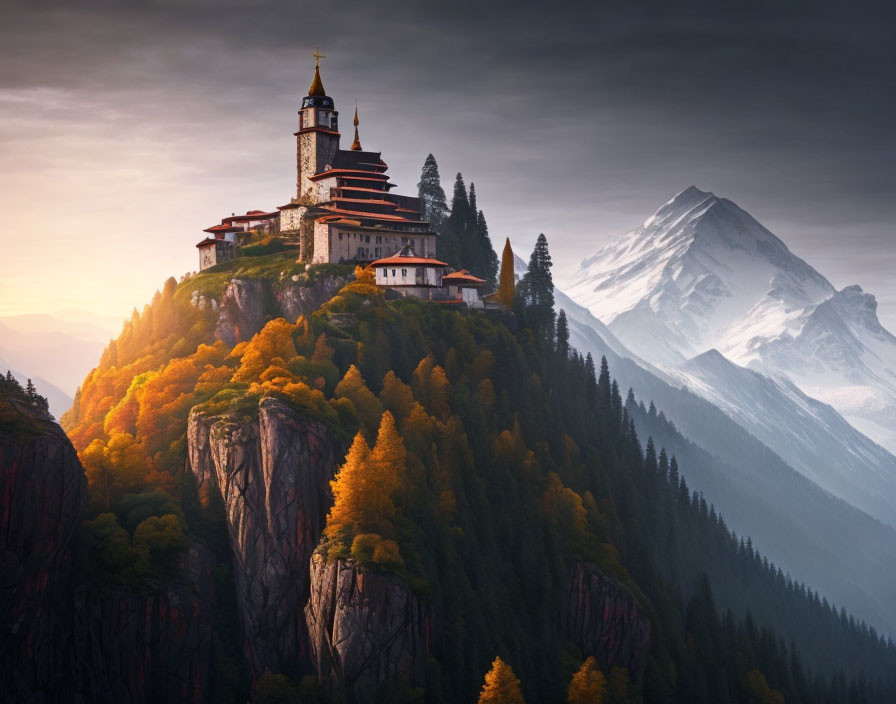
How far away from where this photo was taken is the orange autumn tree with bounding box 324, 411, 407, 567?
117 metres

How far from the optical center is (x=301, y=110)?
184 m

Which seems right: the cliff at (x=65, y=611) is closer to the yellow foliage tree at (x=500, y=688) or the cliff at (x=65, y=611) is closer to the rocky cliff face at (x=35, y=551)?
the rocky cliff face at (x=35, y=551)

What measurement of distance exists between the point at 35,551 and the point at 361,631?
35.3m

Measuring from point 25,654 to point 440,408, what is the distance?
63.8m

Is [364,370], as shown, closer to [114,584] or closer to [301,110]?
[114,584]

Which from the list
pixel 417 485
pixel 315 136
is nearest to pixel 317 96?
pixel 315 136

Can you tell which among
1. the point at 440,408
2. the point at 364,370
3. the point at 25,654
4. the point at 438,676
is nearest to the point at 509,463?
the point at 440,408

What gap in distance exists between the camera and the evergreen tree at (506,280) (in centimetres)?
17538

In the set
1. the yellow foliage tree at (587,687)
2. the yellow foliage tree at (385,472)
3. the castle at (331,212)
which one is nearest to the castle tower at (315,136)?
the castle at (331,212)

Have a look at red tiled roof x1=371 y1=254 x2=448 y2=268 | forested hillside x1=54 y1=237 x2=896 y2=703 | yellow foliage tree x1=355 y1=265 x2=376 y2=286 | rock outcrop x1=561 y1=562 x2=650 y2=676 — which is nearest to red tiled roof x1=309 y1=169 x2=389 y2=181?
forested hillside x1=54 y1=237 x2=896 y2=703

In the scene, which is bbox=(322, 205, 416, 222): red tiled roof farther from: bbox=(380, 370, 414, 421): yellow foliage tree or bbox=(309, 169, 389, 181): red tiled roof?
bbox=(380, 370, 414, 421): yellow foliage tree

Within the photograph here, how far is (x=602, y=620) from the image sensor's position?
481ft

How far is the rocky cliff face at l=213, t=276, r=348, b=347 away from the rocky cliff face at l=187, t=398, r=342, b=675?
3290 cm

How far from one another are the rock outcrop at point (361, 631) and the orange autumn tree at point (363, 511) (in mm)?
2558
